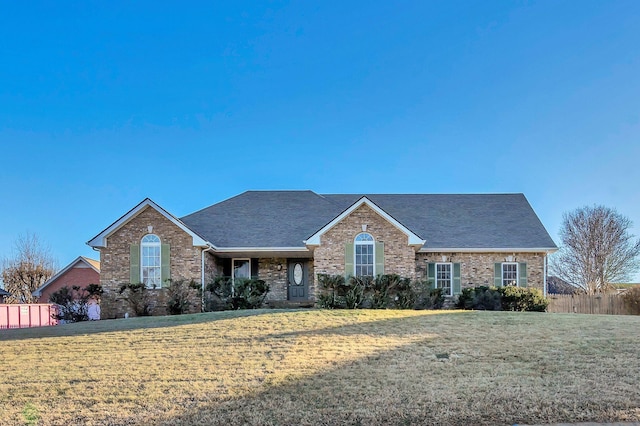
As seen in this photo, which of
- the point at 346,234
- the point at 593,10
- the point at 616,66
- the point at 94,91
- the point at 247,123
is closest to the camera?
the point at 593,10

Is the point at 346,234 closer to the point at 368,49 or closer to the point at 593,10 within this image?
the point at 368,49

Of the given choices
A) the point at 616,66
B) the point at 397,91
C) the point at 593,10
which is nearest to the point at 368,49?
the point at 397,91

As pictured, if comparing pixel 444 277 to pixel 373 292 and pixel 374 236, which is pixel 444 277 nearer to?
pixel 374 236

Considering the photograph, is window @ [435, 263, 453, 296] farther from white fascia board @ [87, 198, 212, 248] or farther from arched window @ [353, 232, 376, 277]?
white fascia board @ [87, 198, 212, 248]

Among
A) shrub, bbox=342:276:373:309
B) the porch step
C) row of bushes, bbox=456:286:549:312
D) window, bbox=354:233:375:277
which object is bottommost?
the porch step

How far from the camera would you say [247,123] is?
2306 centimetres

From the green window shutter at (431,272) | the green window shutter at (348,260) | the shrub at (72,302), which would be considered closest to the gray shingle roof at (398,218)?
the green window shutter at (431,272)

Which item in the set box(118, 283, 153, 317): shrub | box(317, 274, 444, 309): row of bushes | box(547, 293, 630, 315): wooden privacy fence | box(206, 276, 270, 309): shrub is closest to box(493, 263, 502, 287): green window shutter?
box(547, 293, 630, 315): wooden privacy fence

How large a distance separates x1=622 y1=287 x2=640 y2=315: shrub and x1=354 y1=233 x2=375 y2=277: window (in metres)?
12.5

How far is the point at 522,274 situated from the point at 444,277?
3.52m

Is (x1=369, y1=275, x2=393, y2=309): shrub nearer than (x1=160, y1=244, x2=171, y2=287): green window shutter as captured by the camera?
Yes

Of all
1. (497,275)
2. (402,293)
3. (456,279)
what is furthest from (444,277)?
(402,293)

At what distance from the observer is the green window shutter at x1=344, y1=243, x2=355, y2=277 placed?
19391mm

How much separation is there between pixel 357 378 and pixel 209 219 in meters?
16.5
